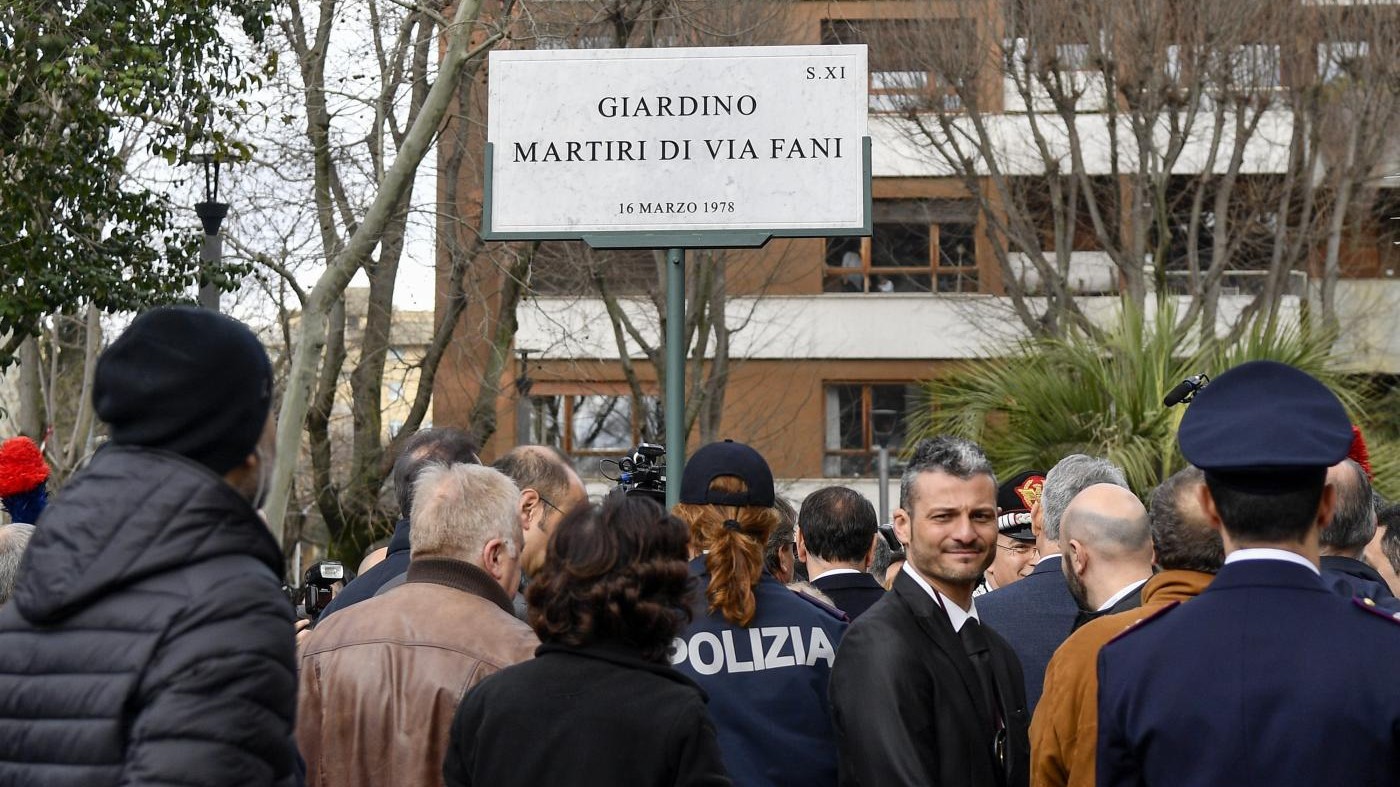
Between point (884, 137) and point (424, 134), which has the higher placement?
point (884, 137)

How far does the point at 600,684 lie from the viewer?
3117mm

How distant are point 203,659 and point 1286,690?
1.68 metres

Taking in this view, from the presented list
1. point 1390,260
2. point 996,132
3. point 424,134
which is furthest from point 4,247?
point 1390,260

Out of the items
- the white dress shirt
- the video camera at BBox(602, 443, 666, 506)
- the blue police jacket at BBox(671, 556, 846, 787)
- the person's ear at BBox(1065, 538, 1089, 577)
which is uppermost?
the video camera at BBox(602, 443, 666, 506)

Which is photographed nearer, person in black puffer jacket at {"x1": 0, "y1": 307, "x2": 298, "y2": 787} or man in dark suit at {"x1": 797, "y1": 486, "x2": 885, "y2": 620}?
person in black puffer jacket at {"x1": 0, "y1": 307, "x2": 298, "y2": 787}

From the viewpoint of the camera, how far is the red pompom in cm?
596

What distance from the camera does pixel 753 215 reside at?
249 inches

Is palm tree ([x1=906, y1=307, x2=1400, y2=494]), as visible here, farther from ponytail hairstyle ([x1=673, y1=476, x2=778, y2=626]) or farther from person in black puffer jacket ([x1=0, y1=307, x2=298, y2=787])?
person in black puffer jacket ([x1=0, y1=307, x2=298, y2=787])

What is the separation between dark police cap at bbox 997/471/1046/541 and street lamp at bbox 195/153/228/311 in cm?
720

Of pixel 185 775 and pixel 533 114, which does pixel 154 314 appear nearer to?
pixel 185 775

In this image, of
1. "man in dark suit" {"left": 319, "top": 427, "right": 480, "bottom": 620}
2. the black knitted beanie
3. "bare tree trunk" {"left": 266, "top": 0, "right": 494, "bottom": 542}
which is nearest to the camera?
the black knitted beanie

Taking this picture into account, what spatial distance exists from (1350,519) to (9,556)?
393 cm

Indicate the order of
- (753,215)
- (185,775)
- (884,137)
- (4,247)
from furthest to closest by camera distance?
(884,137) < (4,247) < (753,215) < (185,775)

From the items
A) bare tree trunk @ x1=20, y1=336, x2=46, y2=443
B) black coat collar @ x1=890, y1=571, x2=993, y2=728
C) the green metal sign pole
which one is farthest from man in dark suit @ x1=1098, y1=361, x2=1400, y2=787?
bare tree trunk @ x1=20, y1=336, x2=46, y2=443
